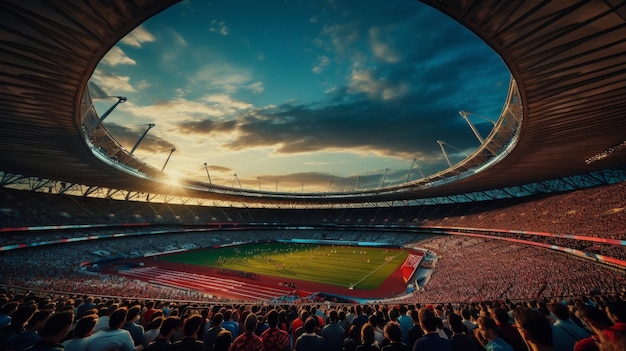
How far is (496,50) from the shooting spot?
10305 millimetres

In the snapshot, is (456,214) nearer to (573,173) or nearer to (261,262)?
(573,173)

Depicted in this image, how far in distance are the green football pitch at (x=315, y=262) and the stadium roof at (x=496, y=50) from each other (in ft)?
80.8

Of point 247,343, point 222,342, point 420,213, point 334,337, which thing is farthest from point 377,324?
point 420,213

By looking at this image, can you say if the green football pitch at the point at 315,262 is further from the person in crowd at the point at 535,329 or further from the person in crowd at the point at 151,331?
the person in crowd at the point at 535,329

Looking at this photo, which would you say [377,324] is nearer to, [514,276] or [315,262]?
[514,276]

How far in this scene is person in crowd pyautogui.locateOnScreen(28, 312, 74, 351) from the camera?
9.89 ft

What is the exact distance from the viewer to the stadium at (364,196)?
9.18 meters

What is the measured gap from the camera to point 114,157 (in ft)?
89.8

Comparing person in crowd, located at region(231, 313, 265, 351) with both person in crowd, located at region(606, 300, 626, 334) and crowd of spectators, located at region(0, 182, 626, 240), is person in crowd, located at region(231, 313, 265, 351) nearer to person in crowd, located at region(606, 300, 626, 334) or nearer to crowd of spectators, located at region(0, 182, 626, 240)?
person in crowd, located at region(606, 300, 626, 334)

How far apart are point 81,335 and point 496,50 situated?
47.1 feet

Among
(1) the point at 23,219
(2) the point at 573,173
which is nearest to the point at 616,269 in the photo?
(2) the point at 573,173

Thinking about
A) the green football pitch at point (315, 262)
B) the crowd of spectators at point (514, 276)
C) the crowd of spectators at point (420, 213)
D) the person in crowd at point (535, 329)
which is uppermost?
the crowd of spectators at point (420, 213)

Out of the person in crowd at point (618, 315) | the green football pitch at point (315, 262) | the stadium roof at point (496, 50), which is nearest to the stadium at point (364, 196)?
the stadium roof at point (496, 50)

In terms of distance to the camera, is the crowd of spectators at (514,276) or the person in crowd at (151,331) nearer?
the person in crowd at (151,331)
